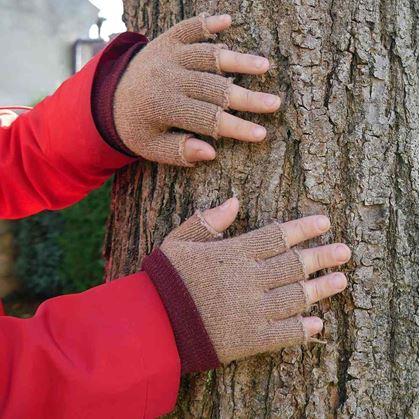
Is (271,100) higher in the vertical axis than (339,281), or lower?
higher

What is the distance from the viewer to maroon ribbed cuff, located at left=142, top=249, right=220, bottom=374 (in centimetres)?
102

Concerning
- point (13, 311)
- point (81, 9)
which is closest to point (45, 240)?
point (13, 311)

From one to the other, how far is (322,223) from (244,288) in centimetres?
18

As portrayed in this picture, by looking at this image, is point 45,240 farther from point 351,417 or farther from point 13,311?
point 351,417

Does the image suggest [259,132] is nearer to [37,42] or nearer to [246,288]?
[246,288]

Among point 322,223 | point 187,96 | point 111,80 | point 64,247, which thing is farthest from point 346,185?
point 64,247

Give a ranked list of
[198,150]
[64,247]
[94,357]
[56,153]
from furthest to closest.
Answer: [64,247] < [56,153] < [198,150] < [94,357]

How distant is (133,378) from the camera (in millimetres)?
1020

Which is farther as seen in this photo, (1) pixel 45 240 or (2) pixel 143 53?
(1) pixel 45 240

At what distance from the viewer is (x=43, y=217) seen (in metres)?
5.00

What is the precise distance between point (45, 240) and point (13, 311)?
652mm

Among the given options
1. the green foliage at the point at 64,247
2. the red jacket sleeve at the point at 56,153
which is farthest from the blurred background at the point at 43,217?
the red jacket sleeve at the point at 56,153

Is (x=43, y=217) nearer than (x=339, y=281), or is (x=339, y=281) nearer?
(x=339, y=281)

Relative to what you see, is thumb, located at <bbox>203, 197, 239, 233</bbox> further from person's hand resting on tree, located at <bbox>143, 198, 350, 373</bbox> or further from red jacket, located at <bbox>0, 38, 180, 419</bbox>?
red jacket, located at <bbox>0, 38, 180, 419</bbox>
